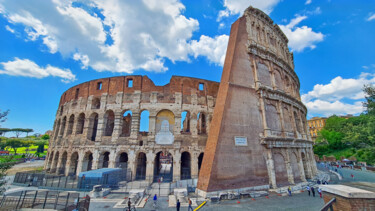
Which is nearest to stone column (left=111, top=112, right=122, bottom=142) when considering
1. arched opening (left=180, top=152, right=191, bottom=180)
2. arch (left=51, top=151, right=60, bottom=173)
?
arched opening (left=180, top=152, right=191, bottom=180)

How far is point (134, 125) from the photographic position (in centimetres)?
2077

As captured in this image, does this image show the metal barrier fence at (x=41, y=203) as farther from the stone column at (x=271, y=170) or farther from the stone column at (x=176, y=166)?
the stone column at (x=271, y=170)

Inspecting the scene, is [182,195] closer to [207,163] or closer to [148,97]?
[207,163]

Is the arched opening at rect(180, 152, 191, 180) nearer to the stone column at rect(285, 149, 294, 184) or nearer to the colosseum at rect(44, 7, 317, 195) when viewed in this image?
the colosseum at rect(44, 7, 317, 195)

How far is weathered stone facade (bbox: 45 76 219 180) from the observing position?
65.3 feet

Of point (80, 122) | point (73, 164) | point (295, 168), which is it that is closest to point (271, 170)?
point (295, 168)

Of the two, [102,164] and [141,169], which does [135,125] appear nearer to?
[141,169]

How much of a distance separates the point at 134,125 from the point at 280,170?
17912mm

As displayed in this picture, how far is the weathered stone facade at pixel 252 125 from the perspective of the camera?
13914 mm

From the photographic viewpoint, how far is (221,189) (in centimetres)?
1299

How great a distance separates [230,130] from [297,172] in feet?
35.8

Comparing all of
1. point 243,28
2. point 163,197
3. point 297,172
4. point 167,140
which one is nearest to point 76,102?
point 167,140

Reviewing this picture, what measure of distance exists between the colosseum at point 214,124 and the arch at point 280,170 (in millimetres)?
102

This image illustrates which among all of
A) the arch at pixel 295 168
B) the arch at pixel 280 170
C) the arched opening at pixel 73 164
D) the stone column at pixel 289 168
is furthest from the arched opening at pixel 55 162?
the arch at pixel 295 168
